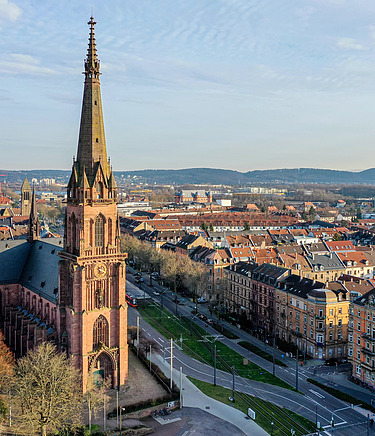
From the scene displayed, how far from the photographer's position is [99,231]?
2724 inches

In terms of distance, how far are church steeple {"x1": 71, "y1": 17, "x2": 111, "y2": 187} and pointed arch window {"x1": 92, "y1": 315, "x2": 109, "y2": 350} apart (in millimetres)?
19822

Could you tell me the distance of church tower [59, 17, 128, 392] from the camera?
67.2m

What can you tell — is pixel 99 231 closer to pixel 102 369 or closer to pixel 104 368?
pixel 104 368

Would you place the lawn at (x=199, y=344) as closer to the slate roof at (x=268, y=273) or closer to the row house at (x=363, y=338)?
the row house at (x=363, y=338)

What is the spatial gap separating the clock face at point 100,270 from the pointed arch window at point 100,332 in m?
6.12

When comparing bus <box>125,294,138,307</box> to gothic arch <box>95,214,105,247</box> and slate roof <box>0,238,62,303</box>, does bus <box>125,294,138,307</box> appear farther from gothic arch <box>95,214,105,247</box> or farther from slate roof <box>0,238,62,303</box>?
gothic arch <box>95,214,105,247</box>

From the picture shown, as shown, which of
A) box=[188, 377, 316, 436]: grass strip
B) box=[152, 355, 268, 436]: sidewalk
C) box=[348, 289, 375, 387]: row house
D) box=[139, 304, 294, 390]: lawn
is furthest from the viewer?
box=[139, 304, 294, 390]: lawn

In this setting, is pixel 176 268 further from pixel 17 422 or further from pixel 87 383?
pixel 17 422

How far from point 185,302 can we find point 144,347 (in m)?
37.8

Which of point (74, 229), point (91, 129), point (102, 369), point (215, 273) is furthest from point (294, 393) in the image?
point (215, 273)

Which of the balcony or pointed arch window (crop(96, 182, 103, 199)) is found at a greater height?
pointed arch window (crop(96, 182, 103, 199))

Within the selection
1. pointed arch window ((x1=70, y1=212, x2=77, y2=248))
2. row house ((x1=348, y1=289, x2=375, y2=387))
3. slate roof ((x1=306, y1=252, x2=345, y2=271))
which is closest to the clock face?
pointed arch window ((x1=70, y1=212, x2=77, y2=248))

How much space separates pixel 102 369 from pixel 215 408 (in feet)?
57.2

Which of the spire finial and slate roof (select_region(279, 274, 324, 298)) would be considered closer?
the spire finial
